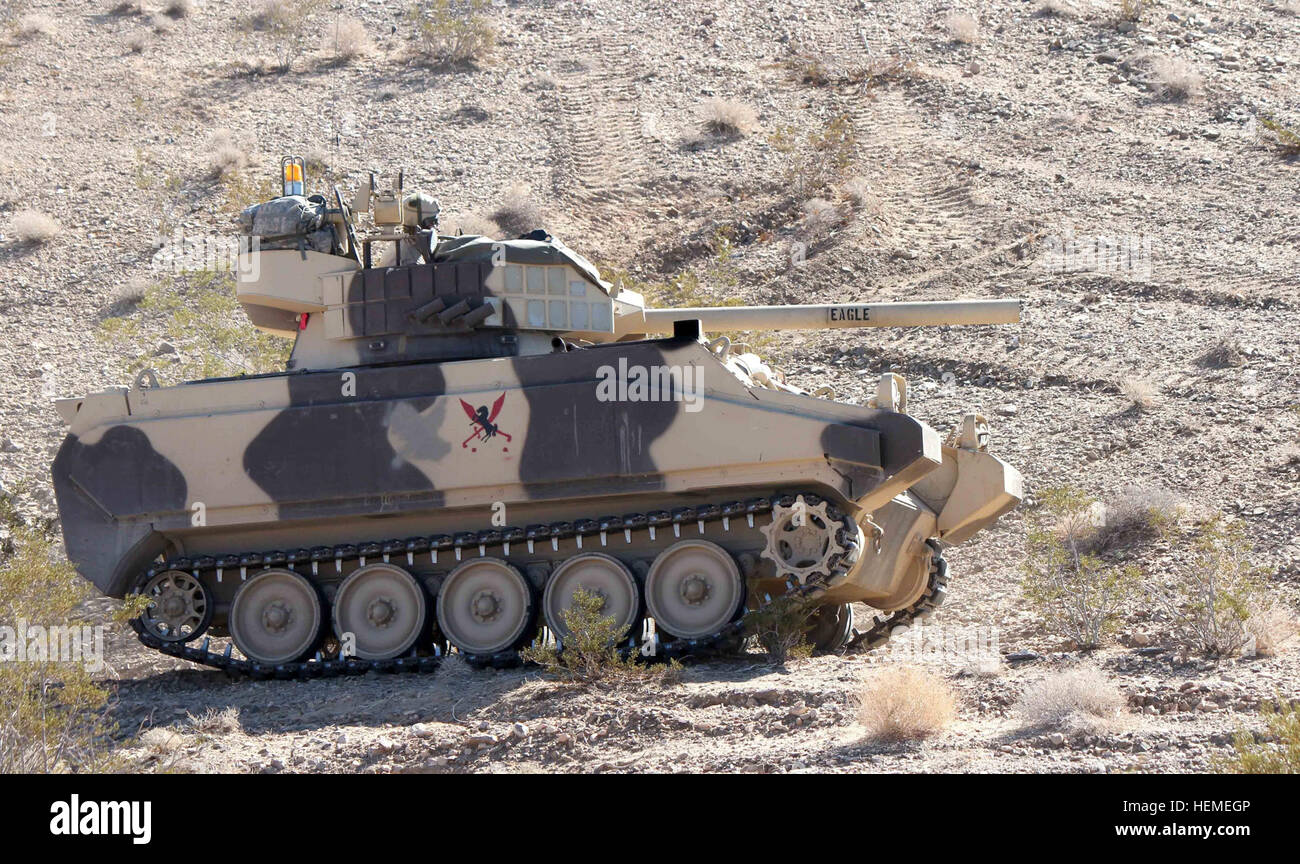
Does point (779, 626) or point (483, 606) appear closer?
point (779, 626)

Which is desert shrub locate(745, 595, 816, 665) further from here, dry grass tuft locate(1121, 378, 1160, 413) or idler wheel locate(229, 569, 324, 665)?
dry grass tuft locate(1121, 378, 1160, 413)

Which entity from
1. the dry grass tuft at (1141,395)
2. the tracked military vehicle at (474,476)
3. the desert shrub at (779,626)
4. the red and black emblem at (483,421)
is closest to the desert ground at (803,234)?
the dry grass tuft at (1141,395)

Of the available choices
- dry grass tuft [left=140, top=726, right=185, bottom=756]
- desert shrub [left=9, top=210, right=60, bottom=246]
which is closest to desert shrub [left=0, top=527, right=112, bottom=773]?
dry grass tuft [left=140, top=726, right=185, bottom=756]

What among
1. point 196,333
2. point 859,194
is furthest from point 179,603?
point 859,194

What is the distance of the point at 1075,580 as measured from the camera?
14.4 metres

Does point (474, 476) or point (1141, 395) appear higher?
point (1141, 395)

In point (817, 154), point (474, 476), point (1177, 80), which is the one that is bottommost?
point (474, 476)

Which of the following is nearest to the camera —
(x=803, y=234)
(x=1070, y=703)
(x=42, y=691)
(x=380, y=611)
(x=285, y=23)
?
(x=1070, y=703)

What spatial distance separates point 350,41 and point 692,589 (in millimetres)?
22327

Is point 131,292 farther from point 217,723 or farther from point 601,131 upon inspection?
point 217,723

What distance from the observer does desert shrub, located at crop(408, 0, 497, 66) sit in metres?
31.5

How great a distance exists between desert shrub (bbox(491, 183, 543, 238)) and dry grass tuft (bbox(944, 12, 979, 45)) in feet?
32.3
